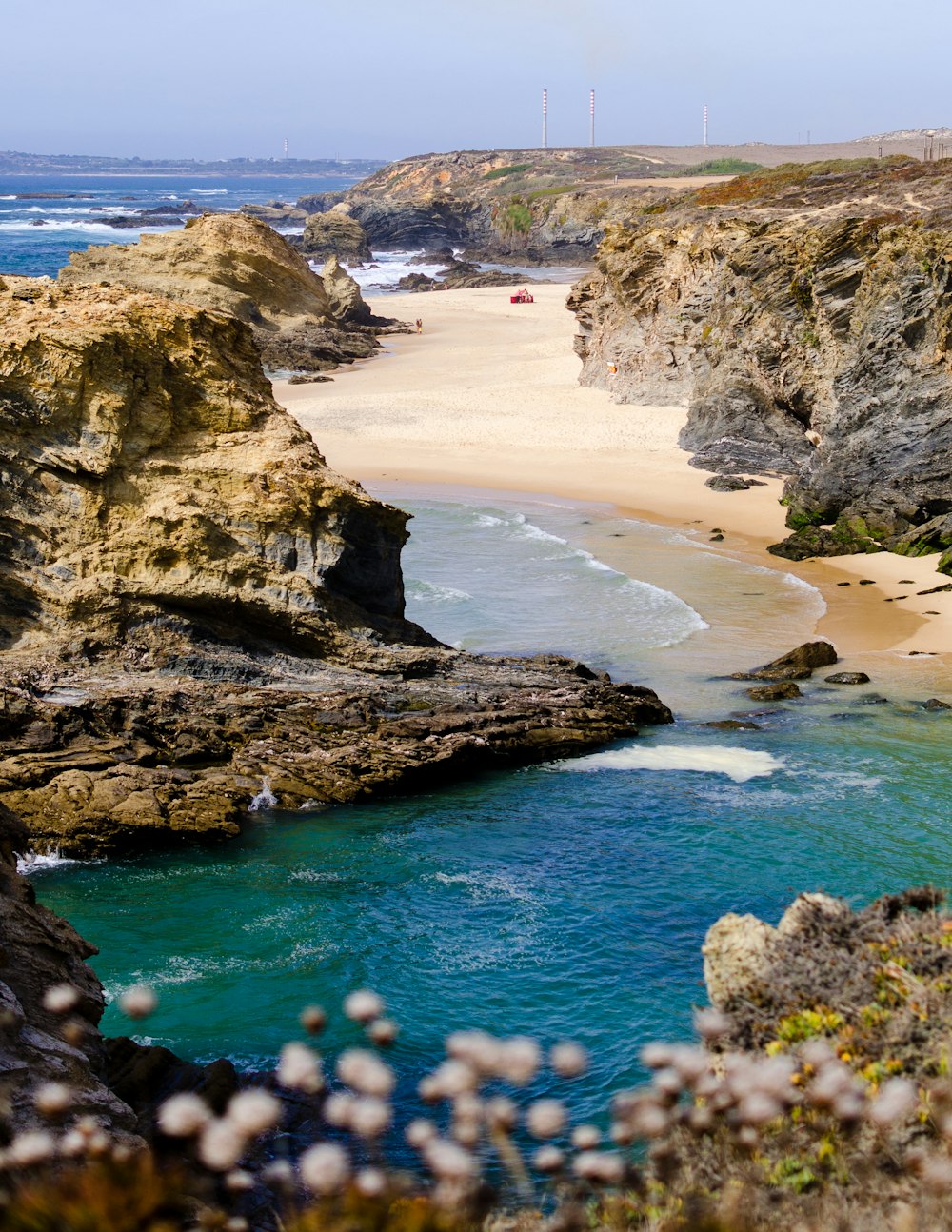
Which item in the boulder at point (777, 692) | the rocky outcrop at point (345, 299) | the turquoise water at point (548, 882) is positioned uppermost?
the rocky outcrop at point (345, 299)

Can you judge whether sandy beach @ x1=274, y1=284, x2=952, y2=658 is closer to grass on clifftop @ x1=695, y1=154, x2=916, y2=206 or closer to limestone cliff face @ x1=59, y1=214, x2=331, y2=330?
limestone cliff face @ x1=59, y1=214, x2=331, y2=330

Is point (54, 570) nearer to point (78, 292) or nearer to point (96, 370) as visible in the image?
point (96, 370)

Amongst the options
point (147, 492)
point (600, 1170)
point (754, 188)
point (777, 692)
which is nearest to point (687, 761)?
point (777, 692)

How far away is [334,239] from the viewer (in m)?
98.9

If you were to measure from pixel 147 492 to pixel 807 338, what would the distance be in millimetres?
23184

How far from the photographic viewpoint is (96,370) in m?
15.9

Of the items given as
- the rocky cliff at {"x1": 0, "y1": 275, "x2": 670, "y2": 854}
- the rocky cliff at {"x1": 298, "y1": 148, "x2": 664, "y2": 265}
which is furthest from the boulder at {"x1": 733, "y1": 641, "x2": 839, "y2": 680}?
the rocky cliff at {"x1": 298, "y1": 148, "x2": 664, "y2": 265}

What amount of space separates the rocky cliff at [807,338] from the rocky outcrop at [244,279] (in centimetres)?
1229

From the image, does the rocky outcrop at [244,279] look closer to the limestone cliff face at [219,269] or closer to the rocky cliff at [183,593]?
the limestone cliff face at [219,269]

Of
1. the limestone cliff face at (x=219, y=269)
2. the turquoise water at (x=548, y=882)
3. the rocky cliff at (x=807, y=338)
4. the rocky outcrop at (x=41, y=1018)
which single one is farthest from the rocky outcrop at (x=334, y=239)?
the rocky outcrop at (x=41, y=1018)

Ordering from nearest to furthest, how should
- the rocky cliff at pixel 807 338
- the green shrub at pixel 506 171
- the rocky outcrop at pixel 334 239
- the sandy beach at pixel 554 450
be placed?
the sandy beach at pixel 554 450 < the rocky cliff at pixel 807 338 < the rocky outcrop at pixel 334 239 < the green shrub at pixel 506 171

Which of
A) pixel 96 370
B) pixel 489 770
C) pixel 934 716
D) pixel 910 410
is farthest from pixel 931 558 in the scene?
pixel 96 370

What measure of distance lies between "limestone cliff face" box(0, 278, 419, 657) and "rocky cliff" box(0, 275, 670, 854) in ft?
0.08

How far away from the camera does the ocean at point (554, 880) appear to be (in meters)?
10.9
